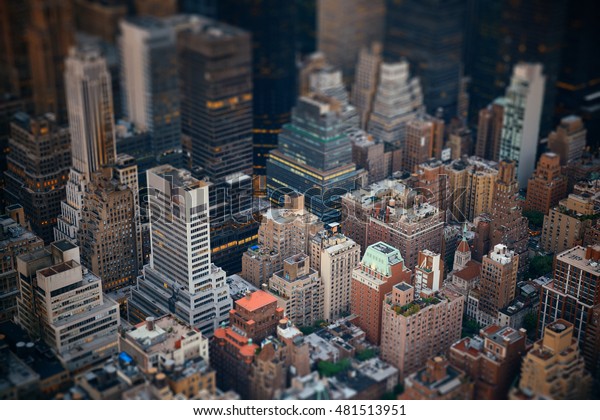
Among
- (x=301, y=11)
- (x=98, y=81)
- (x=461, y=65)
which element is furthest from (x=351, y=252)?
(x=301, y=11)

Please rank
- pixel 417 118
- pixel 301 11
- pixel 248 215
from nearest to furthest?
pixel 248 215, pixel 417 118, pixel 301 11

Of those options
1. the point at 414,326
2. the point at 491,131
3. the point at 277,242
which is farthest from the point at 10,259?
the point at 491,131

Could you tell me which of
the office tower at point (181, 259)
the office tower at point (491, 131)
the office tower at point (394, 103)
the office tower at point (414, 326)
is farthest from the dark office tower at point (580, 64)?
the office tower at point (181, 259)

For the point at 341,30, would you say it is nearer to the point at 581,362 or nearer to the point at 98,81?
the point at 98,81

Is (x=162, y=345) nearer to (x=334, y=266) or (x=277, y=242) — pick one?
(x=334, y=266)

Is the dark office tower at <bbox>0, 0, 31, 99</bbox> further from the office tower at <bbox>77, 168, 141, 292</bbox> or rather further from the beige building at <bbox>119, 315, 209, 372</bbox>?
the beige building at <bbox>119, 315, 209, 372</bbox>

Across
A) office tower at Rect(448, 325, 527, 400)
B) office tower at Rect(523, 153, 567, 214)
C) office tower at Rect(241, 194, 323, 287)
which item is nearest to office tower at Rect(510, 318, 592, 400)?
office tower at Rect(448, 325, 527, 400)
